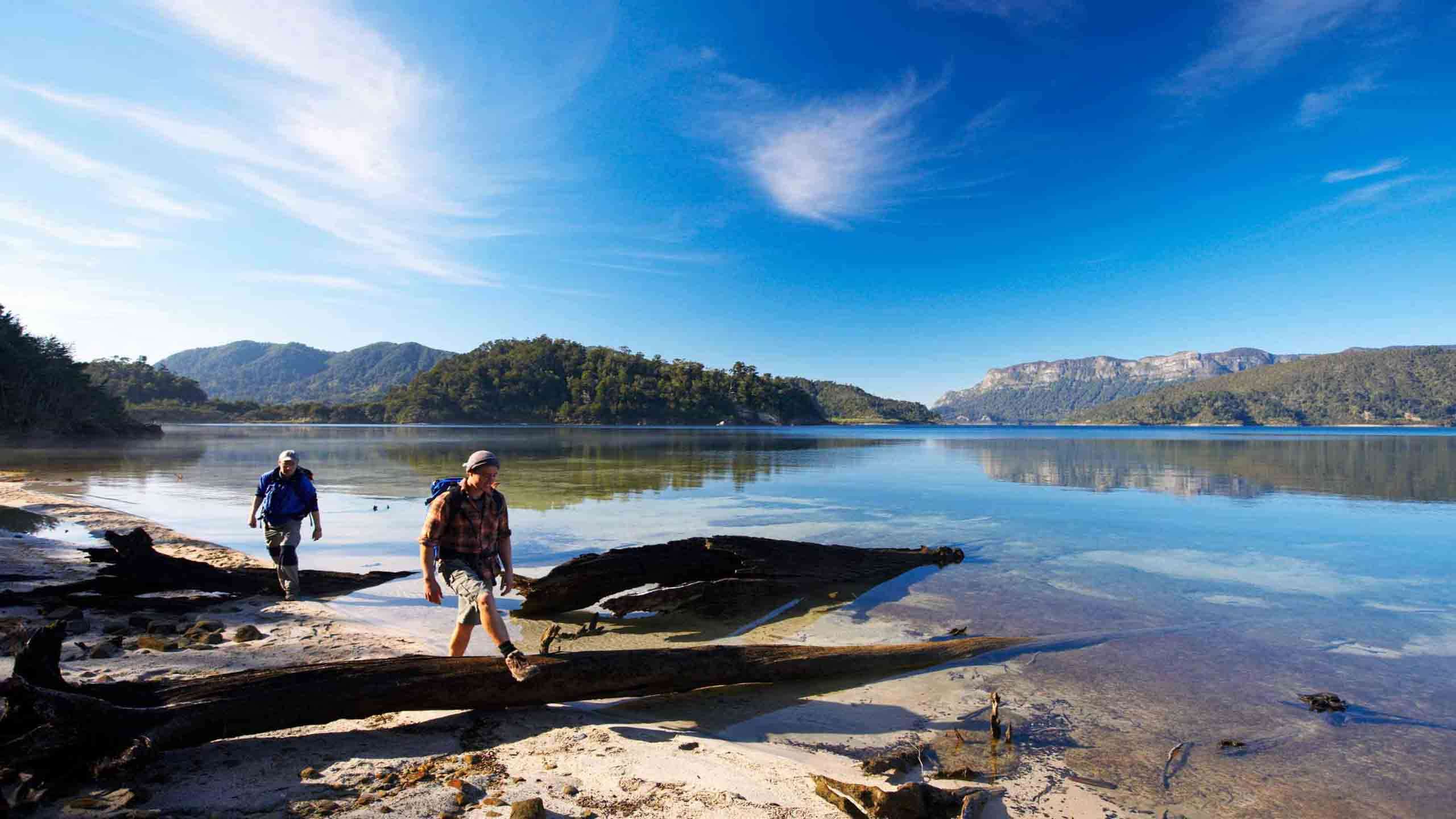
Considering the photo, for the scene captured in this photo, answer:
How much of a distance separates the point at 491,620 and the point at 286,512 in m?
5.85

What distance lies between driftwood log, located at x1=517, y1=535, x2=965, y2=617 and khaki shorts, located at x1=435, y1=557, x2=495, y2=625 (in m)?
2.88

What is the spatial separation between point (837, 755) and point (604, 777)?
6.26 ft

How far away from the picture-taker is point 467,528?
251 inches

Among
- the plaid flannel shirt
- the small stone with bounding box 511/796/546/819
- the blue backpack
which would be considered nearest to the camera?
the small stone with bounding box 511/796/546/819

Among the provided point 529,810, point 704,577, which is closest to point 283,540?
point 704,577

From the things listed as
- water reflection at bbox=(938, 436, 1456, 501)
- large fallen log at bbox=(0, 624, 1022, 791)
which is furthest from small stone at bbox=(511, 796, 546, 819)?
water reflection at bbox=(938, 436, 1456, 501)

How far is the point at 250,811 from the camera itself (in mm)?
3857

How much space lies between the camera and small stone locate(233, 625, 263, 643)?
24.6ft

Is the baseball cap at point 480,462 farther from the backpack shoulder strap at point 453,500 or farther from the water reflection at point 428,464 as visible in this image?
the water reflection at point 428,464

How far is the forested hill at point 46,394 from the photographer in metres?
52.9

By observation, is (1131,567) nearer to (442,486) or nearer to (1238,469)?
(442,486)

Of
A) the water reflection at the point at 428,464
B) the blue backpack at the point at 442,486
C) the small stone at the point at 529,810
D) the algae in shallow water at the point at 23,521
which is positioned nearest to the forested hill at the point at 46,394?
the water reflection at the point at 428,464

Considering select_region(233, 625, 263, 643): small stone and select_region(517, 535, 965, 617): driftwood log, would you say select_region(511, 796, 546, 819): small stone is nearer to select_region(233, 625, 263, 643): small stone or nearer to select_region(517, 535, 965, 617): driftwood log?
select_region(517, 535, 965, 617): driftwood log

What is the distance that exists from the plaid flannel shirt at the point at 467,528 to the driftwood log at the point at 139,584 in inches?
202
